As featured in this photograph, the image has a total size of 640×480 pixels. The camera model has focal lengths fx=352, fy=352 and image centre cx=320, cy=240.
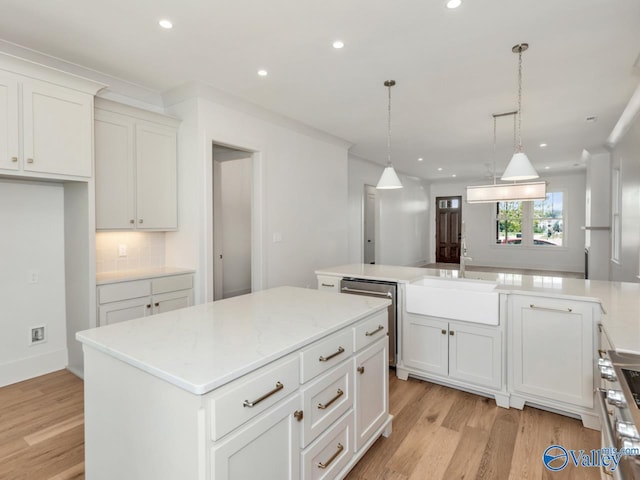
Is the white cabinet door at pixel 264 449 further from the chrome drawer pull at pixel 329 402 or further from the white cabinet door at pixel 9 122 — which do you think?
the white cabinet door at pixel 9 122

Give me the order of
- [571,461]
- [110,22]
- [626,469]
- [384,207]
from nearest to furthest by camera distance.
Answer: [626,469] → [571,461] → [110,22] → [384,207]

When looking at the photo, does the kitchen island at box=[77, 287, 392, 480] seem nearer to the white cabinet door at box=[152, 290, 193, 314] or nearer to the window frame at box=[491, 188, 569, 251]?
the white cabinet door at box=[152, 290, 193, 314]

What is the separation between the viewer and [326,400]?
5.14ft

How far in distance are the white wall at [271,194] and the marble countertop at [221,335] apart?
1.76 meters

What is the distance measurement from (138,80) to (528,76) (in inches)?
147

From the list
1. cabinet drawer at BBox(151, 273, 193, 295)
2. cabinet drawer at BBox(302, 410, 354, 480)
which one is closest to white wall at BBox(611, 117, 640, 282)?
cabinet drawer at BBox(302, 410, 354, 480)

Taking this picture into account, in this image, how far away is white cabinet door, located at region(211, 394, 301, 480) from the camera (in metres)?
1.09

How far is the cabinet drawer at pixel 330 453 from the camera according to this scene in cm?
147

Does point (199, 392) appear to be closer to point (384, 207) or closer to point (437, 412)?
point (437, 412)

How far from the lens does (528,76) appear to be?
10.9 ft

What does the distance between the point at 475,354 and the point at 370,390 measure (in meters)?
1.18

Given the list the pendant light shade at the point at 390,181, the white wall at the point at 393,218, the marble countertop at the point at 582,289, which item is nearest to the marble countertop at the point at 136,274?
the marble countertop at the point at 582,289

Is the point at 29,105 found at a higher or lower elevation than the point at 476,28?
lower

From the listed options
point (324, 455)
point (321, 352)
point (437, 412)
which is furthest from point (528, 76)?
point (324, 455)
